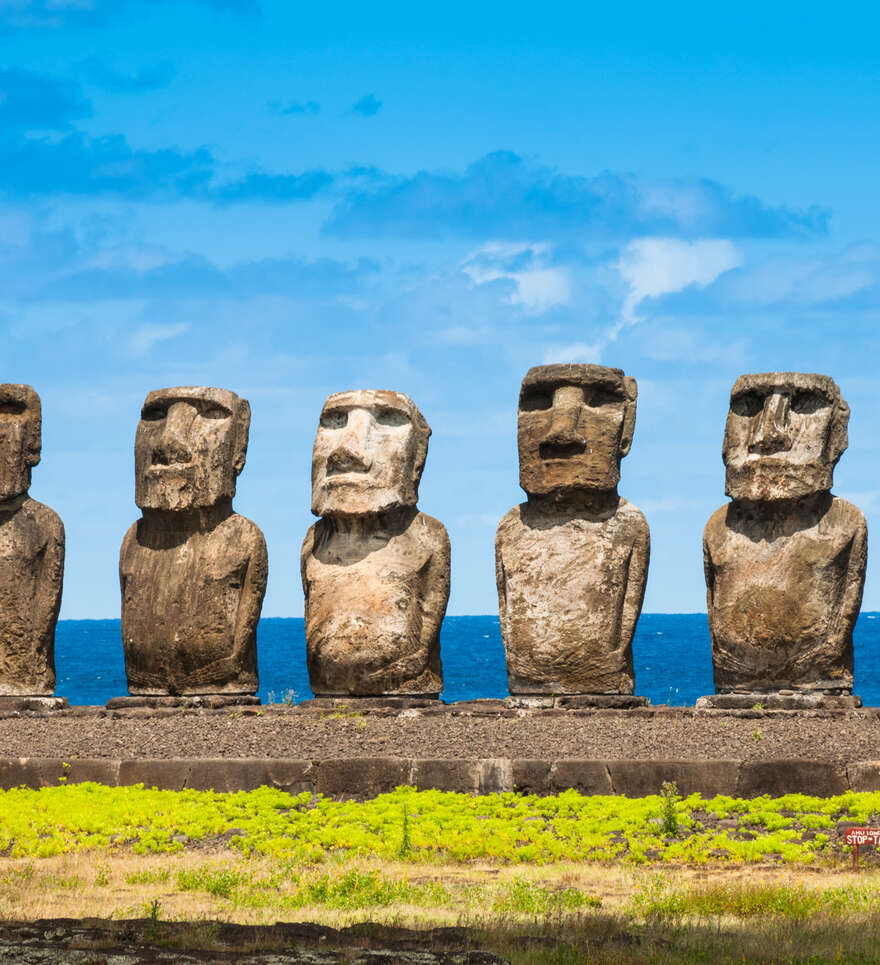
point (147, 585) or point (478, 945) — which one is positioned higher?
point (147, 585)

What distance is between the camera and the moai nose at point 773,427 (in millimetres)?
15734

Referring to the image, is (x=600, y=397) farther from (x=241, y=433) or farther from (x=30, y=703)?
(x=30, y=703)

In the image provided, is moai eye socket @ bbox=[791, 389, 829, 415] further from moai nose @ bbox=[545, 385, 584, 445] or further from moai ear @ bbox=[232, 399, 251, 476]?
moai ear @ bbox=[232, 399, 251, 476]

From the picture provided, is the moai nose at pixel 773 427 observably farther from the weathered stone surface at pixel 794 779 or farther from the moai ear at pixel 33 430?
the moai ear at pixel 33 430

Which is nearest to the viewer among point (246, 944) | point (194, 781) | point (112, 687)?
point (246, 944)

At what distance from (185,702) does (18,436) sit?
312 cm

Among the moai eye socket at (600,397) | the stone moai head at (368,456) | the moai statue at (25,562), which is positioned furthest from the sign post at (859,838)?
the moai statue at (25,562)

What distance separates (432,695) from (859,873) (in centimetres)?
671

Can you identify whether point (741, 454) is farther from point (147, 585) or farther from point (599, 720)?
point (147, 585)

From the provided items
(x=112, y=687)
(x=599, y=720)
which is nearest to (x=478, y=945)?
(x=599, y=720)

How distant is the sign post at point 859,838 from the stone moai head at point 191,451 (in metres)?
8.04

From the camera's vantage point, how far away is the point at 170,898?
9.36 metres

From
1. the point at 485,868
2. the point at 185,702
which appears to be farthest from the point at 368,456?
the point at 485,868

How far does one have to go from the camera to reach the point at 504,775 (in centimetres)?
1179
